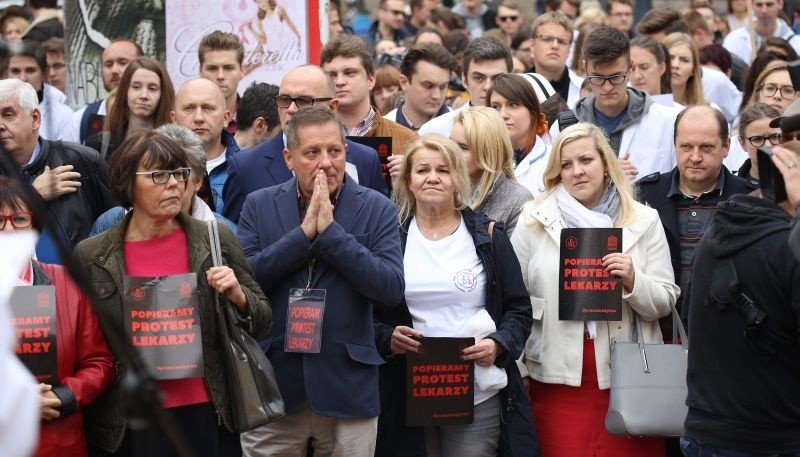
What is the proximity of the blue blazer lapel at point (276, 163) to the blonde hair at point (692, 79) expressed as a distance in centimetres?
377

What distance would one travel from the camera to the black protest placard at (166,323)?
5.55m

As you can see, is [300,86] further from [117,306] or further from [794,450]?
[794,450]

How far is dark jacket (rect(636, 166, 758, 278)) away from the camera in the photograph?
23.7 ft

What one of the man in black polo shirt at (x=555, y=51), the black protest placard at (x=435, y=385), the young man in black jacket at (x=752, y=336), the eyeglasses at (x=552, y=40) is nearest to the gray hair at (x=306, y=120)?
the black protest placard at (x=435, y=385)

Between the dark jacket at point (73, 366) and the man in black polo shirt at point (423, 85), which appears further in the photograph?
the man in black polo shirt at point (423, 85)

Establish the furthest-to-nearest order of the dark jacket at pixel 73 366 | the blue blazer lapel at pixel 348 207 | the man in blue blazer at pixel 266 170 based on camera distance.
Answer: the man in blue blazer at pixel 266 170 → the blue blazer lapel at pixel 348 207 → the dark jacket at pixel 73 366

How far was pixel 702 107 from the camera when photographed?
24.8 feet

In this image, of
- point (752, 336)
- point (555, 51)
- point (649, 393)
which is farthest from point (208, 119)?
point (555, 51)

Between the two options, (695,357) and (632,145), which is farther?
(632,145)

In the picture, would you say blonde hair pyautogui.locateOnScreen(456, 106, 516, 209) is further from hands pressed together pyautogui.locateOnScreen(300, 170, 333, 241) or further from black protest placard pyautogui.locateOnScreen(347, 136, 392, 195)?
hands pressed together pyautogui.locateOnScreen(300, 170, 333, 241)

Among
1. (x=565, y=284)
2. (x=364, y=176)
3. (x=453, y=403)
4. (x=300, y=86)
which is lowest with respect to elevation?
(x=453, y=403)

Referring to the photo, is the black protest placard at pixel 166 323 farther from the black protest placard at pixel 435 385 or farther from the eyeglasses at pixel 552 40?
the eyeglasses at pixel 552 40

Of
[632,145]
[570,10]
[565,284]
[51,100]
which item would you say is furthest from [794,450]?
[570,10]

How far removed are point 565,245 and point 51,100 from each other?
4.44 meters
